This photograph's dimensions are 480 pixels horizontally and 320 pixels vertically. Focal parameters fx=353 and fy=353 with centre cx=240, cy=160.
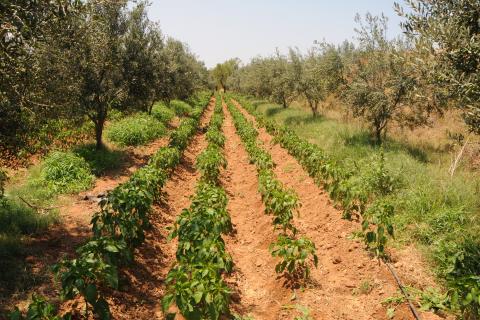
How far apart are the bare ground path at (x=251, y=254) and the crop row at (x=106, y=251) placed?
7.32ft

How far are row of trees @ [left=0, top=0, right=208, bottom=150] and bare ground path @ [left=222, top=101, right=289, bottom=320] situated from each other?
17.5 feet

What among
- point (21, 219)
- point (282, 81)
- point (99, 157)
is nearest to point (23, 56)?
point (21, 219)

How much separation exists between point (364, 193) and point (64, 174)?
962 centimetres

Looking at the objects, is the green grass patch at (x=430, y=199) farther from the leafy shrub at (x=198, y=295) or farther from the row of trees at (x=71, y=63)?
the row of trees at (x=71, y=63)

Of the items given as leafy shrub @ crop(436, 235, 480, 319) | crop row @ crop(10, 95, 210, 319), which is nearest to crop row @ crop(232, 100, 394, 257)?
leafy shrub @ crop(436, 235, 480, 319)

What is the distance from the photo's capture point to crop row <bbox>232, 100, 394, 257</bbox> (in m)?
7.31

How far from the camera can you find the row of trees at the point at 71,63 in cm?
639

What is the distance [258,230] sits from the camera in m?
9.40

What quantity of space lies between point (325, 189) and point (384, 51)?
25.9 ft

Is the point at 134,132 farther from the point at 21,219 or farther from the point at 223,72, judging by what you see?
the point at 223,72

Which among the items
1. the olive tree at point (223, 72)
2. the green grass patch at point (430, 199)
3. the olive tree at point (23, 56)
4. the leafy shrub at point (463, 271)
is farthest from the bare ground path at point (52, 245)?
the olive tree at point (223, 72)

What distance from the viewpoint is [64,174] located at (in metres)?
12.0

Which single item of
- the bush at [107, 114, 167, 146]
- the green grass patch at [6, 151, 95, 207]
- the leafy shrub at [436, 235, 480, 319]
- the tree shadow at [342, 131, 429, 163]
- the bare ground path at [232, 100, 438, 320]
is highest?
the bush at [107, 114, 167, 146]

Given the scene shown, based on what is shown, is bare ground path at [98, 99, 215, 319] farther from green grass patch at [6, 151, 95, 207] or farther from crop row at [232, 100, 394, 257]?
crop row at [232, 100, 394, 257]
